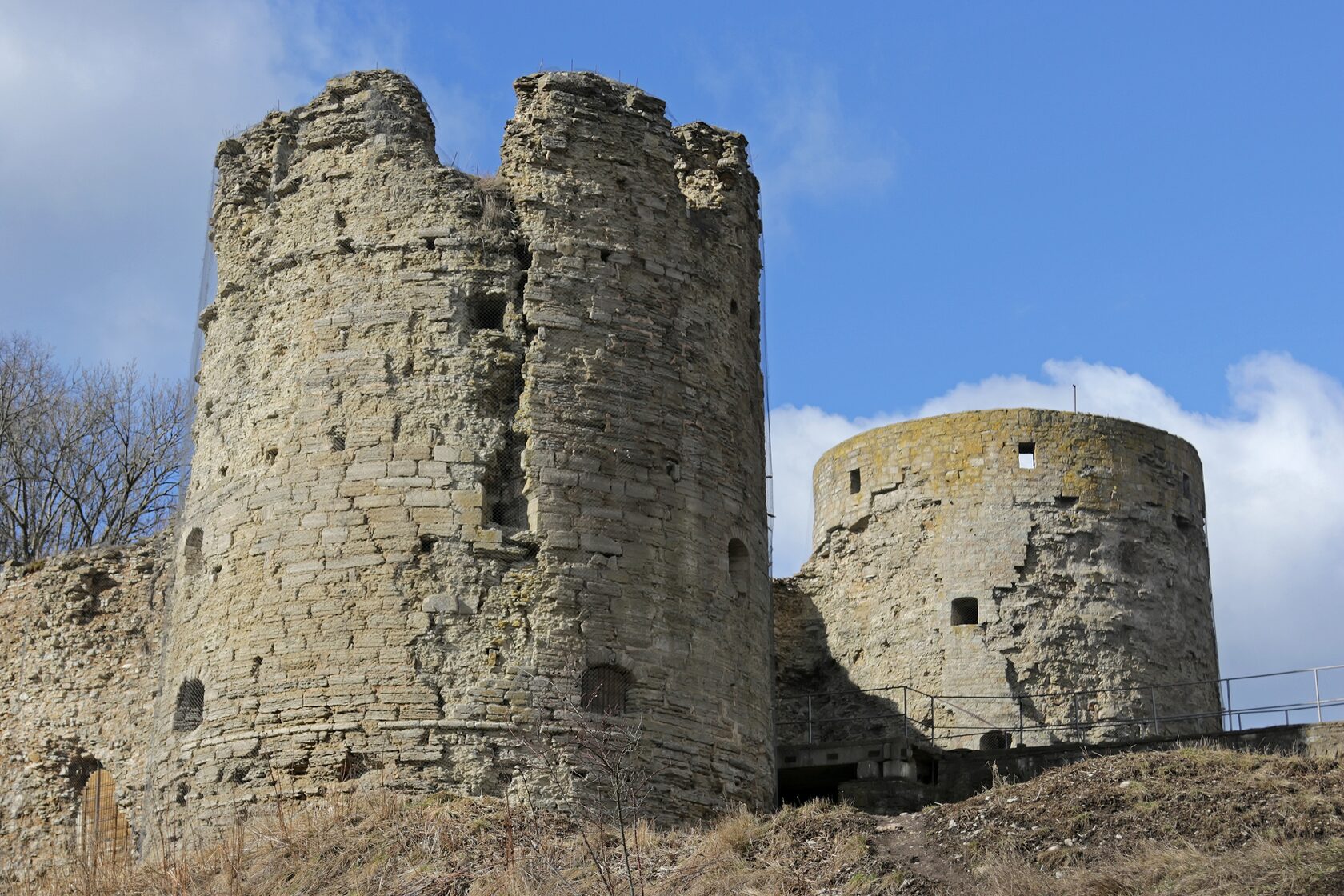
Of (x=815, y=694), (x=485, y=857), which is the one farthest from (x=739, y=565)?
(x=815, y=694)

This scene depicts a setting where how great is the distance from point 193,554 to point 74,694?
11.6 feet

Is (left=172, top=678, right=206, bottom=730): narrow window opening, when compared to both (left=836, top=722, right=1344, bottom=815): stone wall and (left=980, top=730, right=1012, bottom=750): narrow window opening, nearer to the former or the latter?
(left=836, top=722, right=1344, bottom=815): stone wall

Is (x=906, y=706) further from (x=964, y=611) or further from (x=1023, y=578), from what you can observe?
(x=1023, y=578)

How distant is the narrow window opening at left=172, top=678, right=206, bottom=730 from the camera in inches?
607

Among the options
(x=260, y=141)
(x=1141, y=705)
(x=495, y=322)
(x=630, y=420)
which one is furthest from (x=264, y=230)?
(x=1141, y=705)

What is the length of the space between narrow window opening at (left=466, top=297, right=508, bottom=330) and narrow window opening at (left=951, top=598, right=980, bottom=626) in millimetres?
8403

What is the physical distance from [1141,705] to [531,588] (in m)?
9.40

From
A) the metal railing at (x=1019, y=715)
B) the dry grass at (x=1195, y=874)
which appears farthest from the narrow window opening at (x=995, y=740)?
the dry grass at (x=1195, y=874)

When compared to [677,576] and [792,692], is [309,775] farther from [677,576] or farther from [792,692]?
[792,692]

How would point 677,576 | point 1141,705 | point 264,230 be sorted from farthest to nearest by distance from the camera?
point 1141,705, point 264,230, point 677,576

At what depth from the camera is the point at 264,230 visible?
16672 mm

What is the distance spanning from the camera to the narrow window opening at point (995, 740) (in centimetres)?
2141

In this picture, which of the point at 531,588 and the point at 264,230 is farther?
the point at 264,230

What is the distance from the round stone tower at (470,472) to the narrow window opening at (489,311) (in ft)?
0.06
